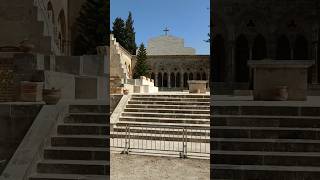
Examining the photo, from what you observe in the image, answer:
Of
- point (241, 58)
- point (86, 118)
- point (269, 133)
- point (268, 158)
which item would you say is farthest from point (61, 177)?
point (241, 58)

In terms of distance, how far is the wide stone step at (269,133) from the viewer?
499 cm

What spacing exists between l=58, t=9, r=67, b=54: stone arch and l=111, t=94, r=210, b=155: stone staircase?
13.8 ft

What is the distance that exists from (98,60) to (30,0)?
109 inches

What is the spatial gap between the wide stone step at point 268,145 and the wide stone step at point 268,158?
12cm

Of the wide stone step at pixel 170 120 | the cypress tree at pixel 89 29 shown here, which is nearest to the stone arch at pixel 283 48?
the wide stone step at pixel 170 120

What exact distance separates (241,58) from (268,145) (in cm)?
837

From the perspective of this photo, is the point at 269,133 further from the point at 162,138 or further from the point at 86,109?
the point at 162,138

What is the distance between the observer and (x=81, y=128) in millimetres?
4980

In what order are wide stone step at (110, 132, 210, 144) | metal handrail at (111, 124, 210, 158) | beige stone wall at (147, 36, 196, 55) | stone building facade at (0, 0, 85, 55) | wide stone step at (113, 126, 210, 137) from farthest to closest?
beige stone wall at (147, 36, 196, 55) < wide stone step at (113, 126, 210, 137) < wide stone step at (110, 132, 210, 144) < metal handrail at (111, 124, 210, 158) < stone building facade at (0, 0, 85, 55)

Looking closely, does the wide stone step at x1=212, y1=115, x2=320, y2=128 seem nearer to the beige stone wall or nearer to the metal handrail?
the metal handrail

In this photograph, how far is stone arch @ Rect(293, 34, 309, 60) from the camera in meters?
10.0

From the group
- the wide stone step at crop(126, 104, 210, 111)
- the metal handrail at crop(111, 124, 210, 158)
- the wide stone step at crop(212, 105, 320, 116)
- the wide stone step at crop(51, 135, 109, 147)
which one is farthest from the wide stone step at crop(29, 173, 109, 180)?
the wide stone step at crop(126, 104, 210, 111)

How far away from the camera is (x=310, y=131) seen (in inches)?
197

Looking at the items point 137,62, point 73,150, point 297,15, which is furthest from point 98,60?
point 137,62
